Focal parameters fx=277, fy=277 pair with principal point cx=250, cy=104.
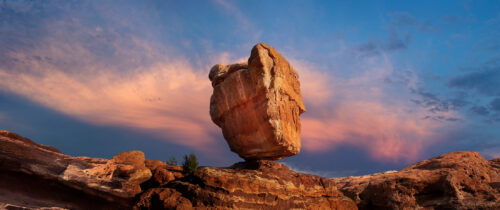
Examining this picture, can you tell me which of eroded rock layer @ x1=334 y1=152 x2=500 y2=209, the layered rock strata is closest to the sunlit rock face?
the layered rock strata

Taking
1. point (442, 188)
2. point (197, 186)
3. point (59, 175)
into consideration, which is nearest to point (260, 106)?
point (197, 186)

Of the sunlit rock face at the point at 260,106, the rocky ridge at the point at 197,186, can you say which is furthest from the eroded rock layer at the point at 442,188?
the sunlit rock face at the point at 260,106

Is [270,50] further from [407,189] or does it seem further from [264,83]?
[407,189]

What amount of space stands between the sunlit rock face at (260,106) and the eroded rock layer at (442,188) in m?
4.91

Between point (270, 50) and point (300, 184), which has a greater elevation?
point (270, 50)

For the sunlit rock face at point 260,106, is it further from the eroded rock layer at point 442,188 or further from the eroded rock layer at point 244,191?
the eroded rock layer at point 442,188

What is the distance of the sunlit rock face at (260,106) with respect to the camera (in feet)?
38.4

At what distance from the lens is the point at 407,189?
13.1 m

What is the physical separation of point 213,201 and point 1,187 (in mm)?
5927

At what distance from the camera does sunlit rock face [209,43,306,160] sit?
11.7m

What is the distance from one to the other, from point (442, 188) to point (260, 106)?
29.6ft

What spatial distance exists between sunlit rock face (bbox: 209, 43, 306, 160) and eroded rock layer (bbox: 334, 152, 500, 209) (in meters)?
4.91

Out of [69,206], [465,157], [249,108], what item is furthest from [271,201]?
[465,157]

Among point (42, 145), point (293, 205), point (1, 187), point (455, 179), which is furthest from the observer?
point (455, 179)
